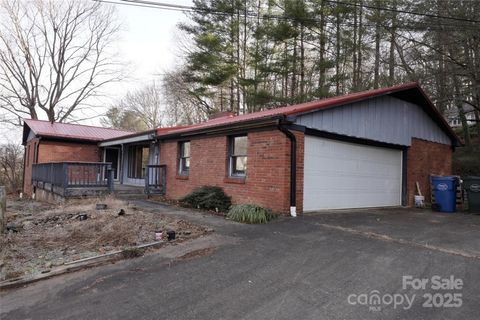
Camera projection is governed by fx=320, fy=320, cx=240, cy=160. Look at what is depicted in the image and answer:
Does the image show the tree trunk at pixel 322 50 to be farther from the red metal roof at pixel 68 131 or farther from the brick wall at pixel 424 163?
the red metal roof at pixel 68 131

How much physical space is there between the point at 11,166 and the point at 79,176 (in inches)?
685

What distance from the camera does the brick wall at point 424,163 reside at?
39.8 feet

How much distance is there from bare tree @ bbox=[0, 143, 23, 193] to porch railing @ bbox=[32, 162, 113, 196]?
527 inches

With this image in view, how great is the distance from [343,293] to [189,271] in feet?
6.72

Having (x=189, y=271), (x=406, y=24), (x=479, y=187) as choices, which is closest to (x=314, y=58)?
(x=406, y=24)

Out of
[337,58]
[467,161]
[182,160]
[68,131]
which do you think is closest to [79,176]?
[182,160]

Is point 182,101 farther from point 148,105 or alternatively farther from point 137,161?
point 137,161

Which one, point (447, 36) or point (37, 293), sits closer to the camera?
point (37, 293)

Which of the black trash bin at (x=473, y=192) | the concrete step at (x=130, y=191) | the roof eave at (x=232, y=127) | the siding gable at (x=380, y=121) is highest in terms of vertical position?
the siding gable at (x=380, y=121)

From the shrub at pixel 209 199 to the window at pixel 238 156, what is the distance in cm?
74

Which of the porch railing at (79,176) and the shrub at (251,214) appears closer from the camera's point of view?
the shrub at (251,214)

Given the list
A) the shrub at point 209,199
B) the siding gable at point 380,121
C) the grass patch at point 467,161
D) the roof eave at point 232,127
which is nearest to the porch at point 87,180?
the roof eave at point 232,127

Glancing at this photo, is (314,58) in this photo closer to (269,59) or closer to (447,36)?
(269,59)

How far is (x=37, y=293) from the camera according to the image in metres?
3.85
